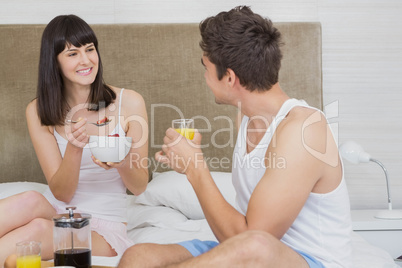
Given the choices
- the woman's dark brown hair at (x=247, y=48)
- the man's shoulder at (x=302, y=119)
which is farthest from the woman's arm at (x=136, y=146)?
the man's shoulder at (x=302, y=119)

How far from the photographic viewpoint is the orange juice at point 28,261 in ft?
4.54

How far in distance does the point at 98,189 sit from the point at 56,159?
0.21m

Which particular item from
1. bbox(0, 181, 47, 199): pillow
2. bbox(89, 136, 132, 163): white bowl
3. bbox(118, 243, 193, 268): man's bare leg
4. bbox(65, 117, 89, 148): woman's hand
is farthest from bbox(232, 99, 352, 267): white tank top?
bbox(0, 181, 47, 199): pillow

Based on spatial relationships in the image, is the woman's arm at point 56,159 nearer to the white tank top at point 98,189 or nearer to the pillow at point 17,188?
the white tank top at point 98,189

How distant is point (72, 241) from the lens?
143 centimetres

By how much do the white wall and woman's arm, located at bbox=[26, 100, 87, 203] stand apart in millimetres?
1019

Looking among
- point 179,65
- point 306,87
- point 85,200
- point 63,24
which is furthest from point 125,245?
point 306,87

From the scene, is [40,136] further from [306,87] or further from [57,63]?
[306,87]

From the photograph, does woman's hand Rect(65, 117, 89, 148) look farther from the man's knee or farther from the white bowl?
the man's knee

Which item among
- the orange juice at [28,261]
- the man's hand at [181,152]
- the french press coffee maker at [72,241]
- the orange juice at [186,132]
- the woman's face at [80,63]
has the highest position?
the woman's face at [80,63]

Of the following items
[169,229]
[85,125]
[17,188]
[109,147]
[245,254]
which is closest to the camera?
[245,254]

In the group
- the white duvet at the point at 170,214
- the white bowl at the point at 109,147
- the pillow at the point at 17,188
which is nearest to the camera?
the white bowl at the point at 109,147

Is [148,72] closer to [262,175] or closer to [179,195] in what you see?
[179,195]

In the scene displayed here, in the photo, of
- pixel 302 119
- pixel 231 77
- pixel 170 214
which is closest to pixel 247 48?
pixel 231 77
